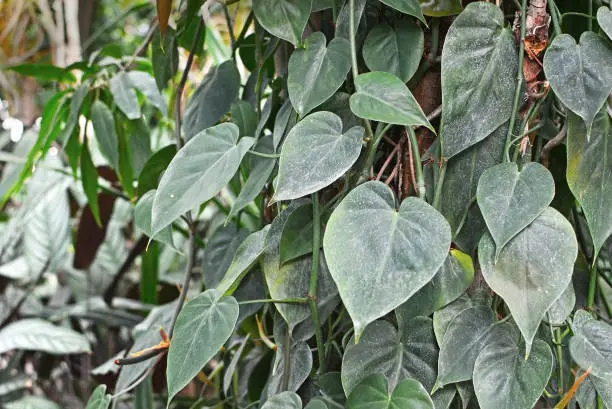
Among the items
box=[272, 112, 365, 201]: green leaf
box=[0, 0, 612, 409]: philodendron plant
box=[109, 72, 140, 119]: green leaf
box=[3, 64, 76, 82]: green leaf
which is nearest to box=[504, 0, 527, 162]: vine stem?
box=[0, 0, 612, 409]: philodendron plant

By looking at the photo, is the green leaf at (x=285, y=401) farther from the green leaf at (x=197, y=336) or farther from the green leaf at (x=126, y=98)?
the green leaf at (x=126, y=98)

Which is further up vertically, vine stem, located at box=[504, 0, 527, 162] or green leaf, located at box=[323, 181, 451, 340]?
vine stem, located at box=[504, 0, 527, 162]

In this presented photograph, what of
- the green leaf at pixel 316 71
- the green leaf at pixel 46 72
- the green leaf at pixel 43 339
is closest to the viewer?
the green leaf at pixel 316 71

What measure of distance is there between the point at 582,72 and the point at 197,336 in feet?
1.15

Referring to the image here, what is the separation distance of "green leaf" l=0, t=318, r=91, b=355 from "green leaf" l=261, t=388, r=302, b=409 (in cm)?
87

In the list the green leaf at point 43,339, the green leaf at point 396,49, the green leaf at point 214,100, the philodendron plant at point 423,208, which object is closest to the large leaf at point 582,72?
the philodendron plant at point 423,208

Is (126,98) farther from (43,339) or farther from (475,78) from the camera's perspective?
(43,339)

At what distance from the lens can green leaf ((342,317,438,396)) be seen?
487 mm

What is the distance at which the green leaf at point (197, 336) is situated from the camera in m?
0.46

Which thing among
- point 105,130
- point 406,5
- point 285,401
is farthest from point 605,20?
point 105,130

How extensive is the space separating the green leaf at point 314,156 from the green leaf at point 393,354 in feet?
0.42

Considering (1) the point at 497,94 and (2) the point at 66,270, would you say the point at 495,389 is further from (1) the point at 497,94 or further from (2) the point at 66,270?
(2) the point at 66,270

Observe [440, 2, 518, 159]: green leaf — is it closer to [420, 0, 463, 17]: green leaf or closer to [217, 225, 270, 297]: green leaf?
[420, 0, 463, 17]: green leaf

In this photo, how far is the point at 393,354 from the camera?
49 cm
